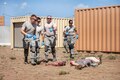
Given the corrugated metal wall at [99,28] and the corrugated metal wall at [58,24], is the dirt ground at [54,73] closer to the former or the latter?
the corrugated metal wall at [99,28]

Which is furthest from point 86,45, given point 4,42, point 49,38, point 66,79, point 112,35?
point 4,42

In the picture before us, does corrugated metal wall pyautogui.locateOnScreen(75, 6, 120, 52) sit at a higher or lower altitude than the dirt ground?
higher

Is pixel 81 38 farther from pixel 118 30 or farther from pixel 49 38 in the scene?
pixel 49 38

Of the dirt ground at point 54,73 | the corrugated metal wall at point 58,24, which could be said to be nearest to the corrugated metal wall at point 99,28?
the corrugated metal wall at point 58,24

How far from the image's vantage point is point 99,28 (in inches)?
767

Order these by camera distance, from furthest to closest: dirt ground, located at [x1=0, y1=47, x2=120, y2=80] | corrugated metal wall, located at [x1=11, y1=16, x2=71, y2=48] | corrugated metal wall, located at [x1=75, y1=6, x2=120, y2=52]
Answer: corrugated metal wall, located at [x1=11, y1=16, x2=71, y2=48] < corrugated metal wall, located at [x1=75, y1=6, x2=120, y2=52] < dirt ground, located at [x1=0, y1=47, x2=120, y2=80]

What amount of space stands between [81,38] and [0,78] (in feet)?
38.0

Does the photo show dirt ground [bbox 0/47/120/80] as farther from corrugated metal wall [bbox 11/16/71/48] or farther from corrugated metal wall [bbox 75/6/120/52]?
corrugated metal wall [bbox 11/16/71/48]

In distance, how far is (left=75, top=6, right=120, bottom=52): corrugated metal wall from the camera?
1869cm

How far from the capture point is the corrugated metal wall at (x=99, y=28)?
1869cm

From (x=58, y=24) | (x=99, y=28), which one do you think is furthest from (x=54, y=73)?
(x=58, y=24)

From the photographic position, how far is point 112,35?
61.6 ft

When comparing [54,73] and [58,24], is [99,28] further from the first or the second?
[54,73]

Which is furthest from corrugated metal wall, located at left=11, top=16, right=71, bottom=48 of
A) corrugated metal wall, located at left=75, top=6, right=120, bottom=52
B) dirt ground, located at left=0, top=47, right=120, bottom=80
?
dirt ground, located at left=0, top=47, right=120, bottom=80
